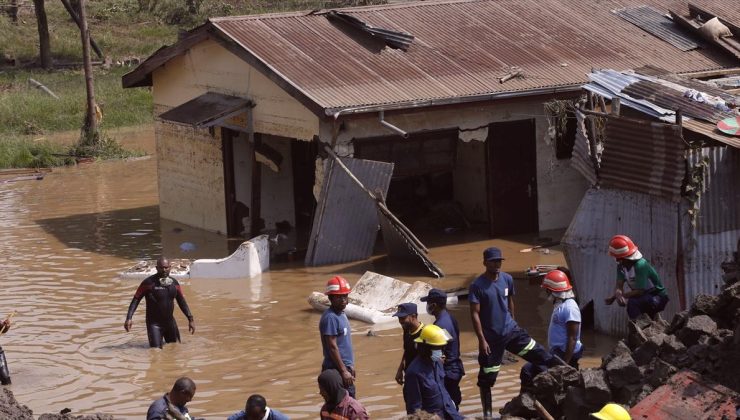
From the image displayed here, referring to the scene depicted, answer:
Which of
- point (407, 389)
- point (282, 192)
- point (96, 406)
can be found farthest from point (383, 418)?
point (282, 192)

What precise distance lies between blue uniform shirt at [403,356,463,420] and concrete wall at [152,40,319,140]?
9859mm

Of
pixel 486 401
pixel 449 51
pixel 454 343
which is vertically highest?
pixel 449 51

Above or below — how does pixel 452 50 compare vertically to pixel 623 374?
above

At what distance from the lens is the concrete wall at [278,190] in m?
22.2

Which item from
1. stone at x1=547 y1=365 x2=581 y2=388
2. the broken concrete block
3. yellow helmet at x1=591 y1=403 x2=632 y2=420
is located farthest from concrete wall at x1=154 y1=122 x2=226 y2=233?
yellow helmet at x1=591 y1=403 x2=632 y2=420

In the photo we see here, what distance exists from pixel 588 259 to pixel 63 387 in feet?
20.5

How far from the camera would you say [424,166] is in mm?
21000

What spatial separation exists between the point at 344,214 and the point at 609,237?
5.72 m

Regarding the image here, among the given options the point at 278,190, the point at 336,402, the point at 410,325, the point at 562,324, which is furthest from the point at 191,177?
the point at 336,402

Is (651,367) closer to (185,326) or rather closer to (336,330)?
(336,330)

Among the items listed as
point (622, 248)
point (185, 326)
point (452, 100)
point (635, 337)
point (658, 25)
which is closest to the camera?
point (635, 337)

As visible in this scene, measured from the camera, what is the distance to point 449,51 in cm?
2128

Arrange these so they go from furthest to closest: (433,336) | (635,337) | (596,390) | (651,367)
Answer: (635,337), (651,367), (596,390), (433,336)

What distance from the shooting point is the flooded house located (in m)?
19.4
